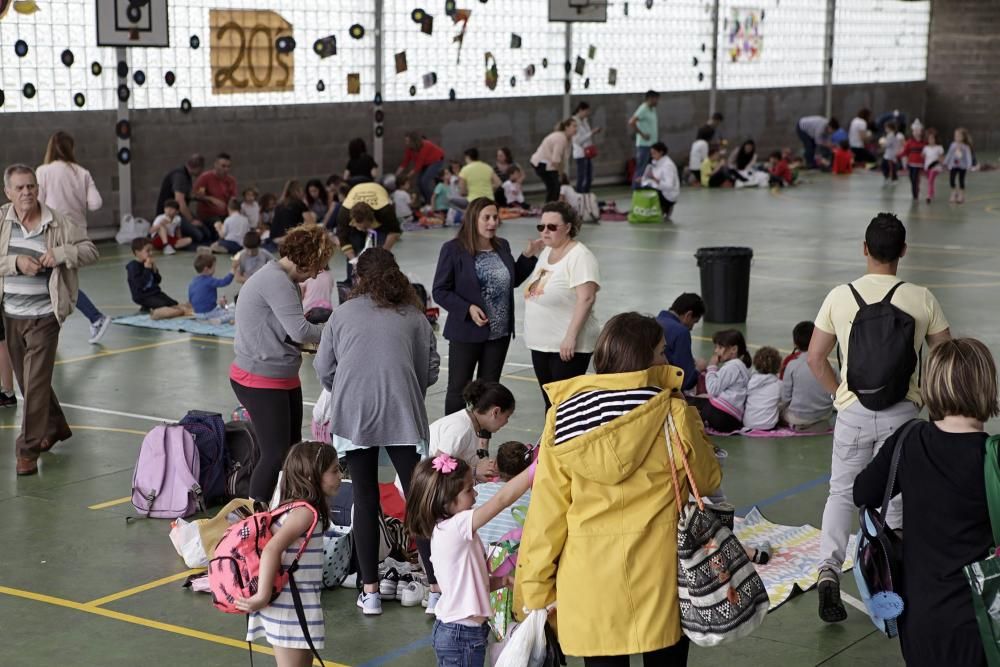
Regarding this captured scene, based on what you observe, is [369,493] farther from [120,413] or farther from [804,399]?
[120,413]

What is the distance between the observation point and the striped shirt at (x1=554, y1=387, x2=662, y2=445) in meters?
4.31

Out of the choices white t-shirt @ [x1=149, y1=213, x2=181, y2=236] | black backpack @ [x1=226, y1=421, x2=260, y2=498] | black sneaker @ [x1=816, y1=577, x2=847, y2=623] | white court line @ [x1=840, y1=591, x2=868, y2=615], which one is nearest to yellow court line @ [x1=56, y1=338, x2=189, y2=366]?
black backpack @ [x1=226, y1=421, x2=260, y2=498]

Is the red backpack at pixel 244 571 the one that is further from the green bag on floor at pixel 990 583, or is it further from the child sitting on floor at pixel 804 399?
the child sitting on floor at pixel 804 399

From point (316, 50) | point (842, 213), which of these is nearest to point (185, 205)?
point (316, 50)

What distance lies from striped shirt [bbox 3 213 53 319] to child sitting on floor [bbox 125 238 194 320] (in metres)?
6.05

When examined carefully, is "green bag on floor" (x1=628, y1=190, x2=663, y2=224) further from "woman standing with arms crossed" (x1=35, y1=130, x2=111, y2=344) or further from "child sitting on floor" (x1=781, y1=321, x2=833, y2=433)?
"child sitting on floor" (x1=781, y1=321, x2=833, y2=433)

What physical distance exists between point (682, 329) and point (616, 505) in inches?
242

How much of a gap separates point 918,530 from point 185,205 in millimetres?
18495

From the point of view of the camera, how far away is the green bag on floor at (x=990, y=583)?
4207mm

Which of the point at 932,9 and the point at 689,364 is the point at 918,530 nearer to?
the point at 689,364

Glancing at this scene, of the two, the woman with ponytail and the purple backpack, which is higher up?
the woman with ponytail

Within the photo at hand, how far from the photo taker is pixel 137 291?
51.2 ft

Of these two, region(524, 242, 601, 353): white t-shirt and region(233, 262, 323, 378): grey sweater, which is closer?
region(233, 262, 323, 378): grey sweater

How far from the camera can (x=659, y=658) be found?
449 centimetres
